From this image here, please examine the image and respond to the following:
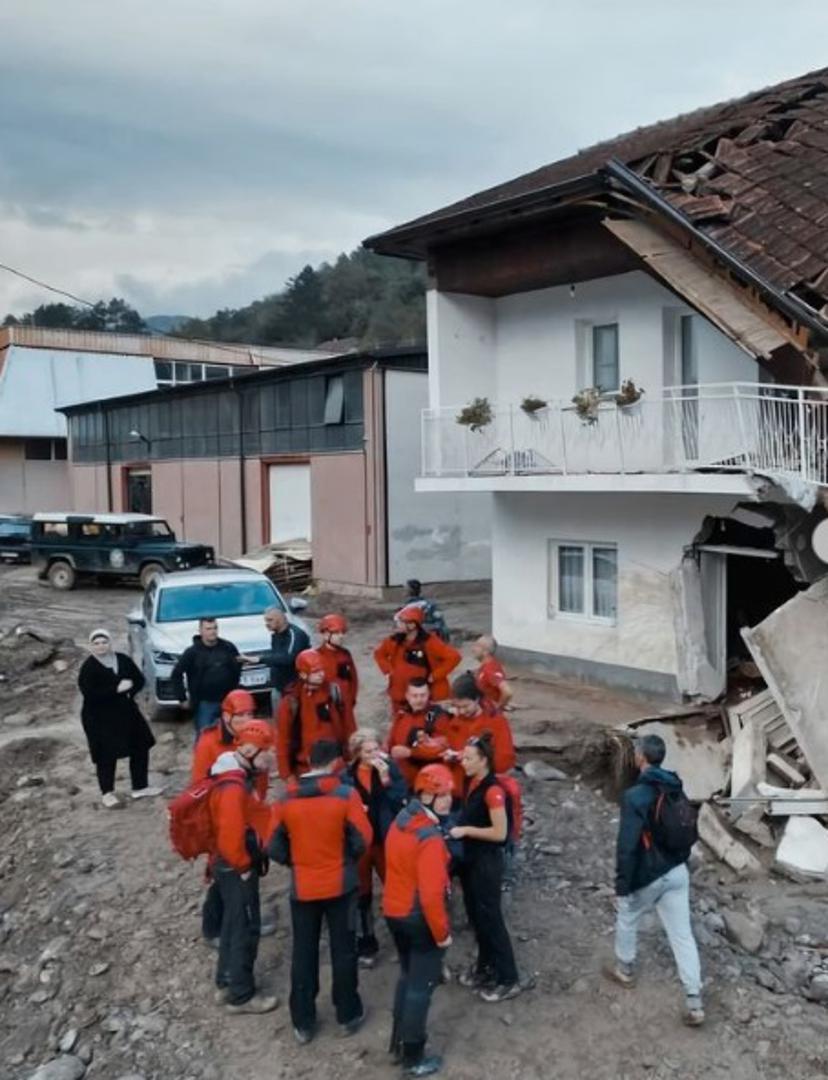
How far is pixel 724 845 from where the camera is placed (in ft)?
28.1

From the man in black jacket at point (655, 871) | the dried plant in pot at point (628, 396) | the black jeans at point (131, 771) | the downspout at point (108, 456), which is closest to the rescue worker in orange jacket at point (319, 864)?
the man in black jacket at point (655, 871)

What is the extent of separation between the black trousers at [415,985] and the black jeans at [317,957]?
35 cm

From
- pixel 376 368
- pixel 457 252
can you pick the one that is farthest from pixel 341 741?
pixel 376 368

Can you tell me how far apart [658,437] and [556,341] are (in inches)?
104

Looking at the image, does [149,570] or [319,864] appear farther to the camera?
[149,570]

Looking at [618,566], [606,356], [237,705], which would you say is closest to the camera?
[237,705]

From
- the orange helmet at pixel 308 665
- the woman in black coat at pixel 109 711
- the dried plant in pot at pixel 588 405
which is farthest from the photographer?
the dried plant in pot at pixel 588 405

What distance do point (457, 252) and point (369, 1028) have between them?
11107mm

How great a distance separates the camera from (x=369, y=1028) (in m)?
5.60

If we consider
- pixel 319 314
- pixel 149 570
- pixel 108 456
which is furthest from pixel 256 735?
pixel 319 314

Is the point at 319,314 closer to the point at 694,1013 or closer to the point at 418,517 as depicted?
the point at 418,517

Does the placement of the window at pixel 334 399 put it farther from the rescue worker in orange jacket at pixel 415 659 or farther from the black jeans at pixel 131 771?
the rescue worker in orange jacket at pixel 415 659

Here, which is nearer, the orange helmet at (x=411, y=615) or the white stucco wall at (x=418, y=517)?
the orange helmet at (x=411, y=615)

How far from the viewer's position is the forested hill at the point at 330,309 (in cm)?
7931
